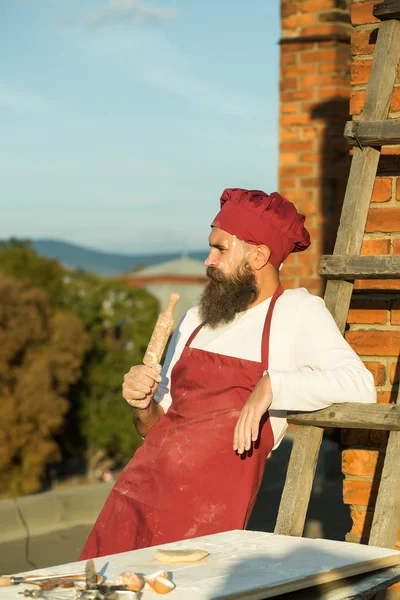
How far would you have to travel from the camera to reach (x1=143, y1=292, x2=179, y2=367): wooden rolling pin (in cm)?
305

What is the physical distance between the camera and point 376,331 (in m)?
3.78

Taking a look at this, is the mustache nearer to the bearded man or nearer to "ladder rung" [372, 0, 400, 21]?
the bearded man

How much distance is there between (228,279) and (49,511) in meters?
3.60

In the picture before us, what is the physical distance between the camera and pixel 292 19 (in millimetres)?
7051

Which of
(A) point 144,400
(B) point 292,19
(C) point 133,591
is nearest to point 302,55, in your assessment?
(B) point 292,19

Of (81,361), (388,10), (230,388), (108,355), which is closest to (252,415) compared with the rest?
(230,388)

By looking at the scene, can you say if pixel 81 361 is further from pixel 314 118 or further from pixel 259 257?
pixel 259 257

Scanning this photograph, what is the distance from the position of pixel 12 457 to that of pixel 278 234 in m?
25.3

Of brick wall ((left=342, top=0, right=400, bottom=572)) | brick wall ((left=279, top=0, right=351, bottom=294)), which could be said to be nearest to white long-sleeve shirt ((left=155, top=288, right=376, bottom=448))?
brick wall ((left=342, top=0, right=400, bottom=572))

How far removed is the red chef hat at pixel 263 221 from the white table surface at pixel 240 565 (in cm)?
96

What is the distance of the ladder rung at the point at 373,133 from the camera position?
324cm

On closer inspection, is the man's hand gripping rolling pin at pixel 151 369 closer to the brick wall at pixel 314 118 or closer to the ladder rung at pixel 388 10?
the ladder rung at pixel 388 10

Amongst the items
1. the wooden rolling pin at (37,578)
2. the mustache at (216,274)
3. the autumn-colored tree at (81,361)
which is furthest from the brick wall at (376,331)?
the autumn-colored tree at (81,361)

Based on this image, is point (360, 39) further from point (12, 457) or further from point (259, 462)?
point (12, 457)
